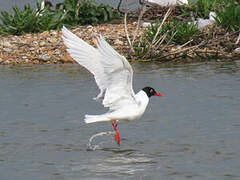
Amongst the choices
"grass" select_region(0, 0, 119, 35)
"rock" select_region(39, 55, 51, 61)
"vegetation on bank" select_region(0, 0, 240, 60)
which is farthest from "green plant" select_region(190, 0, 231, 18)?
"rock" select_region(39, 55, 51, 61)

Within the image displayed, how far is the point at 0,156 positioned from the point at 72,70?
325 inches

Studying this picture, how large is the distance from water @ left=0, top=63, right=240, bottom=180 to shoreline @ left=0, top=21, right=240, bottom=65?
211 cm

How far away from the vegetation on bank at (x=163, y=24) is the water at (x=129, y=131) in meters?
2.18

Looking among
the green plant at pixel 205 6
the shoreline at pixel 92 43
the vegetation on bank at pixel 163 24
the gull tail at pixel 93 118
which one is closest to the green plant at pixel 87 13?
the vegetation on bank at pixel 163 24

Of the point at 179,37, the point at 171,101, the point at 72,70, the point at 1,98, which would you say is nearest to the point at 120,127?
the point at 171,101

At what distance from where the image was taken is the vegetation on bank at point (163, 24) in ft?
58.1

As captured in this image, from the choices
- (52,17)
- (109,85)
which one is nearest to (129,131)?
(109,85)

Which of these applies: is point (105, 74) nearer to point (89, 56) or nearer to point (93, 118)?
point (89, 56)

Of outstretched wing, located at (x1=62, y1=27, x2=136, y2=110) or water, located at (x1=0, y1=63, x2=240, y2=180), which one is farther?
outstretched wing, located at (x1=62, y1=27, x2=136, y2=110)

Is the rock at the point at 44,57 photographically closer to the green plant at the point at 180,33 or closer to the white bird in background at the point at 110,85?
the green plant at the point at 180,33

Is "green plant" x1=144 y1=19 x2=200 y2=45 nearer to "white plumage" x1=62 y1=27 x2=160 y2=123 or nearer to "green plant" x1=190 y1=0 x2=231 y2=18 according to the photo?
"green plant" x1=190 y1=0 x2=231 y2=18

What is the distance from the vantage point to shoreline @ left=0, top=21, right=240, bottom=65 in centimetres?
1770

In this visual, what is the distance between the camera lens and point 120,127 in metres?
10.5

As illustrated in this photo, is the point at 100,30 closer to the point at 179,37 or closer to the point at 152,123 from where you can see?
the point at 179,37
